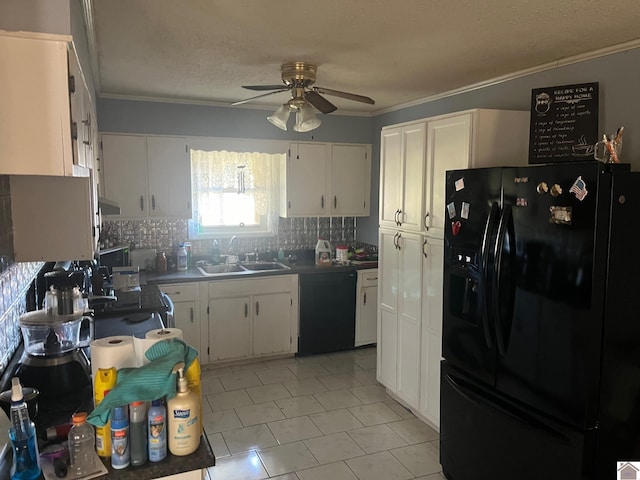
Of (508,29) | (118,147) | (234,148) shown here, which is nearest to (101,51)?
(118,147)

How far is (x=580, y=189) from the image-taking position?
2.00m

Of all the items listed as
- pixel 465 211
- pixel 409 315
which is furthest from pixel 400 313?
pixel 465 211

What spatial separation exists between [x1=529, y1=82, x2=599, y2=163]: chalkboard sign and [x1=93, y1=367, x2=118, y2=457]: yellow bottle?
2.43 meters

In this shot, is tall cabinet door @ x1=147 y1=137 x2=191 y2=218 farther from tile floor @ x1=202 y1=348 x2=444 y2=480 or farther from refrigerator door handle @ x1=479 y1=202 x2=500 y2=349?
refrigerator door handle @ x1=479 y1=202 x2=500 y2=349

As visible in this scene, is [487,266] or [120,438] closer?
[120,438]

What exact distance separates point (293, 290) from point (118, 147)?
6.36 ft

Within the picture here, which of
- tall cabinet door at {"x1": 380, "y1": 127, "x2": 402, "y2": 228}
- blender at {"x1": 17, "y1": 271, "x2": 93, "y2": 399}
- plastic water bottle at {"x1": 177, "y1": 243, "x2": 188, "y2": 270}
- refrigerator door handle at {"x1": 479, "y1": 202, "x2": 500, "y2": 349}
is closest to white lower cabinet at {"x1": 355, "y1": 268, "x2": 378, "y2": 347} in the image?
tall cabinet door at {"x1": 380, "y1": 127, "x2": 402, "y2": 228}

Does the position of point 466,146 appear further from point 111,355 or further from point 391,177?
point 111,355

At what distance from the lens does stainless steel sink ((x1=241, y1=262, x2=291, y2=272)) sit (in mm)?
4605

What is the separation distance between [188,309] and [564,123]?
3.09 meters

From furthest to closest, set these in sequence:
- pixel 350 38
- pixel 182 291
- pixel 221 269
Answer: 1. pixel 221 269
2. pixel 182 291
3. pixel 350 38

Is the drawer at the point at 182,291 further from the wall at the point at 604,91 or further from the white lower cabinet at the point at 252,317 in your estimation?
the wall at the point at 604,91

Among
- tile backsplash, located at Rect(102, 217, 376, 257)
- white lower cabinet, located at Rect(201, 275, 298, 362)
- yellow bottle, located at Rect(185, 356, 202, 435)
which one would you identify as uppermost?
tile backsplash, located at Rect(102, 217, 376, 257)

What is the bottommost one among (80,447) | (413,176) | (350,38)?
(80,447)
